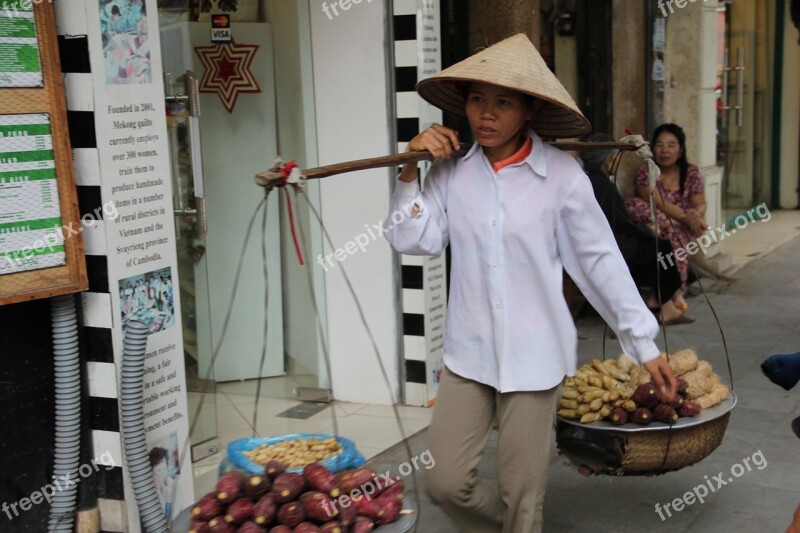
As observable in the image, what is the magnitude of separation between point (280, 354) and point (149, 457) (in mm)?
2103

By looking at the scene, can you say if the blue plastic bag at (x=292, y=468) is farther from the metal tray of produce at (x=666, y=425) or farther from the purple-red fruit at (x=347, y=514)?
the metal tray of produce at (x=666, y=425)

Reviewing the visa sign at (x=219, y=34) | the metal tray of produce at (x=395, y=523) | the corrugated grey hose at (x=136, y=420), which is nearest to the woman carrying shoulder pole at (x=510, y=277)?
the metal tray of produce at (x=395, y=523)

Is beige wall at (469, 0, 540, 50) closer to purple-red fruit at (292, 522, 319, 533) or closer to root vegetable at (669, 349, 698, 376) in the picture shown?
root vegetable at (669, 349, 698, 376)

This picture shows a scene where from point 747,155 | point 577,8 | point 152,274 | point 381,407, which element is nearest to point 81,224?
point 152,274

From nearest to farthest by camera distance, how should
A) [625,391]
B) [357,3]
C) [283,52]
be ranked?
[625,391] < [357,3] < [283,52]

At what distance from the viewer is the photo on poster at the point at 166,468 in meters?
3.71

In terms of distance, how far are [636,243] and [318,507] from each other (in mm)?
4757

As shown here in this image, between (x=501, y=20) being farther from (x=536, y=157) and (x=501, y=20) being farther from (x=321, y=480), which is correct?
(x=321, y=480)

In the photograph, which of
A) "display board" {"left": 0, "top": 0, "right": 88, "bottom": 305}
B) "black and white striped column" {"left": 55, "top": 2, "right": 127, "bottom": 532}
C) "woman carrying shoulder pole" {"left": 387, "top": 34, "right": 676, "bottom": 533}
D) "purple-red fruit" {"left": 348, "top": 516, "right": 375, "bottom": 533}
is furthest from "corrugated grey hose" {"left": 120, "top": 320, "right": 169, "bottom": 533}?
"purple-red fruit" {"left": 348, "top": 516, "right": 375, "bottom": 533}

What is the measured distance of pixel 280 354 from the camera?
18.8ft

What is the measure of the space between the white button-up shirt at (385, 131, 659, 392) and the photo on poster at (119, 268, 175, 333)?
1036 mm

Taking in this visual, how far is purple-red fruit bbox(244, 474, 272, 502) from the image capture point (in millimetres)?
2734

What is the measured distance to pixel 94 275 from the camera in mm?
3502

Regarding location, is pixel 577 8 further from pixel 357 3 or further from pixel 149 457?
pixel 149 457
